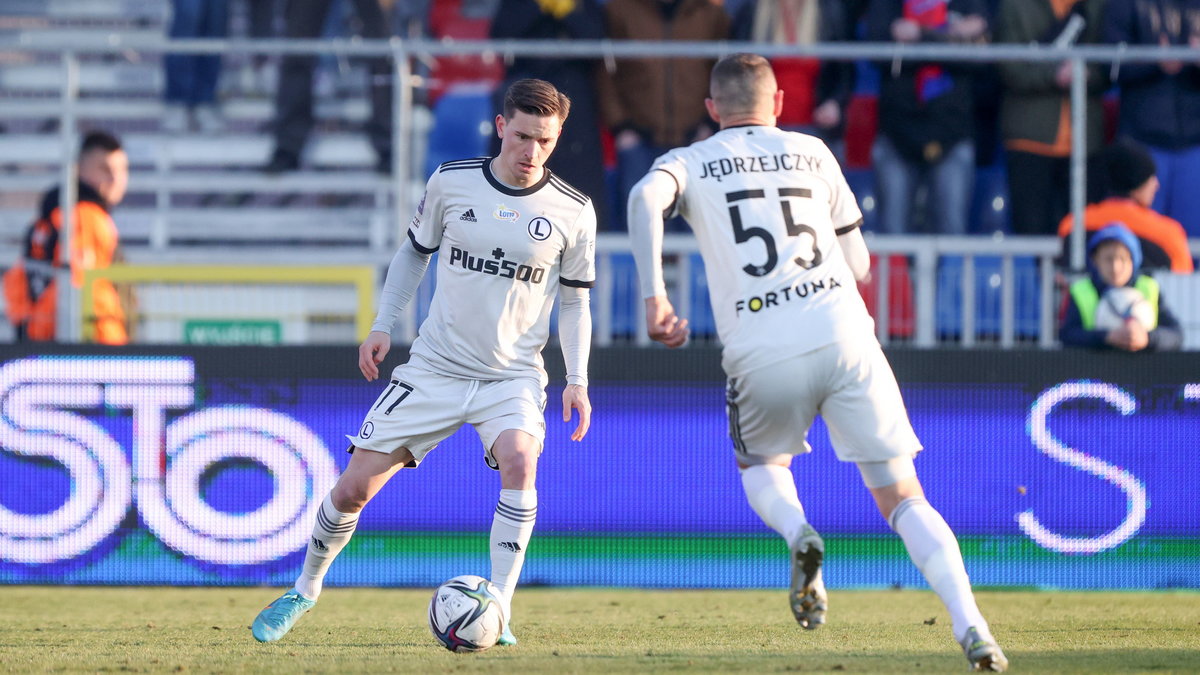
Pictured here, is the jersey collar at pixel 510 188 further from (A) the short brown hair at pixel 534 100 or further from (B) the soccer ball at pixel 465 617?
(B) the soccer ball at pixel 465 617

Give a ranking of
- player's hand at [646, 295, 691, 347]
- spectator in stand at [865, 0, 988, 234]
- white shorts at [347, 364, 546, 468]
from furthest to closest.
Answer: spectator in stand at [865, 0, 988, 234] → white shorts at [347, 364, 546, 468] → player's hand at [646, 295, 691, 347]

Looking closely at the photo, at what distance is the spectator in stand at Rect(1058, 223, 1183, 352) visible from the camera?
8.58 meters

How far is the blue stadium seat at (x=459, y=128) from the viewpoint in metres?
12.0

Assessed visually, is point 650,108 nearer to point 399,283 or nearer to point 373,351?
point 399,283

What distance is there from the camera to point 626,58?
1150 centimetres

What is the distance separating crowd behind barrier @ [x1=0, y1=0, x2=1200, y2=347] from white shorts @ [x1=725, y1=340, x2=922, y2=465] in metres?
3.93

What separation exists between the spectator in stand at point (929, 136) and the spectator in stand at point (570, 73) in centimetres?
197

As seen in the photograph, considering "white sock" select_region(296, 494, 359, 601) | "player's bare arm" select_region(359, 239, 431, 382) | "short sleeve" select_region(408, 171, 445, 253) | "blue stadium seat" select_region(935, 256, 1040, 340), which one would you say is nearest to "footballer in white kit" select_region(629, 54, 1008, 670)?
"short sleeve" select_region(408, 171, 445, 253)

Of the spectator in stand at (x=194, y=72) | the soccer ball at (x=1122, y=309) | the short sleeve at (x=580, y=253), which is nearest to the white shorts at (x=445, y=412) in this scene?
the short sleeve at (x=580, y=253)

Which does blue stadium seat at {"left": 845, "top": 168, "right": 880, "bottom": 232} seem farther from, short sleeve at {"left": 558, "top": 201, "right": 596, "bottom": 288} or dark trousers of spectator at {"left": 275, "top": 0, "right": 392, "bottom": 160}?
short sleeve at {"left": 558, "top": 201, "right": 596, "bottom": 288}

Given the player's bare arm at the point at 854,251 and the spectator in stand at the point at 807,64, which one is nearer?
the player's bare arm at the point at 854,251

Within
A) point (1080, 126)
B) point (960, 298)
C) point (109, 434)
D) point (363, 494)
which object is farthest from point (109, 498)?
point (1080, 126)

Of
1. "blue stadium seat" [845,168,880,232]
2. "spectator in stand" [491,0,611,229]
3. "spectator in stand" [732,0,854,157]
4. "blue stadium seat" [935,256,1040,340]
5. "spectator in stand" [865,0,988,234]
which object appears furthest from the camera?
"spectator in stand" [732,0,854,157]

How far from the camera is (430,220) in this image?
6082 mm
